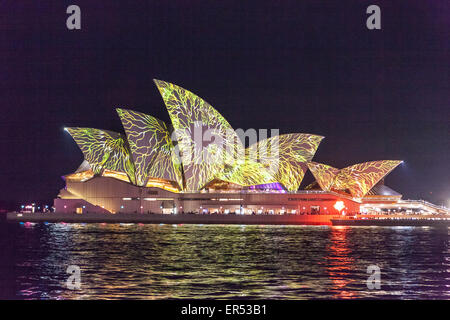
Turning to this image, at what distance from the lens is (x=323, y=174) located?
81.3 m

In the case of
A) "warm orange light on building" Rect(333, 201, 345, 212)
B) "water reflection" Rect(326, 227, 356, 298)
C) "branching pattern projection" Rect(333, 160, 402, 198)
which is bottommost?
"water reflection" Rect(326, 227, 356, 298)

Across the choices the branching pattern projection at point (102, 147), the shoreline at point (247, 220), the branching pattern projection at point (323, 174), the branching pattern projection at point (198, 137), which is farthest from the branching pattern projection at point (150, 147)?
the branching pattern projection at point (323, 174)

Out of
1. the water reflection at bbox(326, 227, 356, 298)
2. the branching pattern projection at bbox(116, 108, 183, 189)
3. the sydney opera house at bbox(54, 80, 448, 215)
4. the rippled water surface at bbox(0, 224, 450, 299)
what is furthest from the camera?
Result: the sydney opera house at bbox(54, 80, 448, 215)

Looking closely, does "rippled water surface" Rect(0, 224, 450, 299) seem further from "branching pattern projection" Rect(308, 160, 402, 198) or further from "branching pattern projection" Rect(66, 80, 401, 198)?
"branching pattern projection" Rect(308, 160, 402, 198)

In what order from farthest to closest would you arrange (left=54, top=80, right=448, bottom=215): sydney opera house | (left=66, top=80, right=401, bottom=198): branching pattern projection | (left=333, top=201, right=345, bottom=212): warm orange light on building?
(left=333, top=201, right=345, bottom=212): warm orange light on building < (left=54, top=80, right=448, bottom=215): sydney opera house < (left=66, top=80, right=401, bottom=198): branching pattern projection

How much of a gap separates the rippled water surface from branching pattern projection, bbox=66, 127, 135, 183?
35.8 m

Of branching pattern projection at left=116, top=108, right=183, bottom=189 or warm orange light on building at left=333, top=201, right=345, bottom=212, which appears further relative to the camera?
warm orange light on building at left=333, top=201, right=345, bottom=212

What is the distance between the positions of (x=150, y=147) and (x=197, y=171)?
721cm

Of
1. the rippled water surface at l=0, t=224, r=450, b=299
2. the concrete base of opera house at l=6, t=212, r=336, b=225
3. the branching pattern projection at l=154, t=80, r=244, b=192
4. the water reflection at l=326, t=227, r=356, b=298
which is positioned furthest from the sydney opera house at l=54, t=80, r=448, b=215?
the water reflection at l=326, t=227, r=356, b=298

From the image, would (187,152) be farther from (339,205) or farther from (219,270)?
(219,270)

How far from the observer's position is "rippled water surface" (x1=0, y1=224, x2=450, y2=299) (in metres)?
17.1
